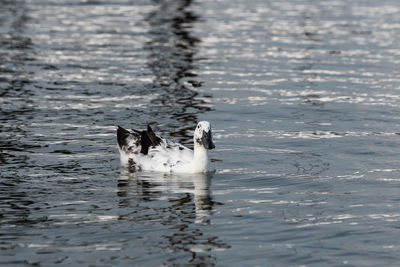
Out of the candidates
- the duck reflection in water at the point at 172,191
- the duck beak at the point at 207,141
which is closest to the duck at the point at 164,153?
the duck beak at the point at 207,141

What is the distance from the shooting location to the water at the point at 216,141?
13.1 metres

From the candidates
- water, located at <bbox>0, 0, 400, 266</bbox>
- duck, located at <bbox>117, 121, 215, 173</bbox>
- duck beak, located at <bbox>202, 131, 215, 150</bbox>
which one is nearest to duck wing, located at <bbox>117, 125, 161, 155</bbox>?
duck, located at <bbox>117, 121, 215, 173</bbox>

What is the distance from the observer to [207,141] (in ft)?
55.6

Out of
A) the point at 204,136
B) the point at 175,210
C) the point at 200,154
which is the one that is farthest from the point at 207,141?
the point at 175,210

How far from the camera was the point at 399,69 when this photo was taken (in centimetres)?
2944

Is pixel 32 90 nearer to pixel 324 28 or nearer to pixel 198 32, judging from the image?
pixel 198 32

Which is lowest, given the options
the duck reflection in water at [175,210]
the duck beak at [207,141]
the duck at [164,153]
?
the duck reflection in water at [175,210]

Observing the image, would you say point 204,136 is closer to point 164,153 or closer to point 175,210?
point 164,153

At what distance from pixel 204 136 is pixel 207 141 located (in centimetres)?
15

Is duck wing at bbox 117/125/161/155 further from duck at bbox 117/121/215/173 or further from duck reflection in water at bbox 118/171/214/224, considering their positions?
duck reflection in water at bbox 118/171/214/224

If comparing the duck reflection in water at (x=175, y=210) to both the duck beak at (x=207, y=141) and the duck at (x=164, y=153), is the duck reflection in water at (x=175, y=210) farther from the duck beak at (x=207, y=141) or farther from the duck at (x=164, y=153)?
the duck beak at (x=207, y=141)

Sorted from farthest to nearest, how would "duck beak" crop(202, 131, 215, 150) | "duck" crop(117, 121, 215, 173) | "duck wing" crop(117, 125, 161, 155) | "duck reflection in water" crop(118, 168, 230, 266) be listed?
"duck wing" crop(117, 125, 161, 155) < "duck" crop(117, 121, 215, 173) < "duck beak" crop(202, 131, 215, 150) < "duck reflection in water" crop(118, 168, 230, 266)

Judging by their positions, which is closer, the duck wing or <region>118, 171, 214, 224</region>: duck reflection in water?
<region>118, 171, 214, 224</region>: duck reflection in water

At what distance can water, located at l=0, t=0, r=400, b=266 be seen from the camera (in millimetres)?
13086
